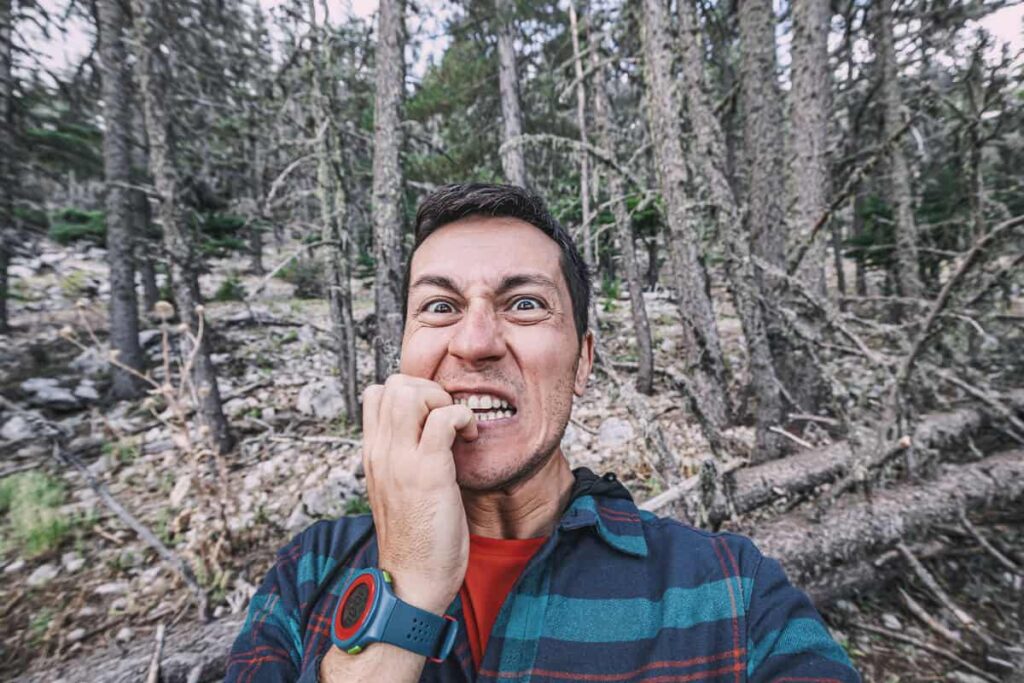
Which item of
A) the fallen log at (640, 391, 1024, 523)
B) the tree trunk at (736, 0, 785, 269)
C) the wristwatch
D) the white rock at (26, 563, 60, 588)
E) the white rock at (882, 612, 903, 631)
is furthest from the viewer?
the tree trunk at (736, 0, 785, 269)

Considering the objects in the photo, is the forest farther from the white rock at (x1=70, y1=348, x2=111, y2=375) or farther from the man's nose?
the man's nose

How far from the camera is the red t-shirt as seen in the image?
1578 millimetres

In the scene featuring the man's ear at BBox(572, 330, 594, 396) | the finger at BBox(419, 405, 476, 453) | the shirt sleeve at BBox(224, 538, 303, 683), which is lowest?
the shirt sleeve at BBox(224, 538, 303, 683)


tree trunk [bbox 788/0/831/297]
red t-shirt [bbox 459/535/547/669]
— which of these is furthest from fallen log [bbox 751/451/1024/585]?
tree trunk [bbox 788/0/831/297]

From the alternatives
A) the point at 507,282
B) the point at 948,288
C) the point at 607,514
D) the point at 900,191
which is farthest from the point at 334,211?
the point at 900,191

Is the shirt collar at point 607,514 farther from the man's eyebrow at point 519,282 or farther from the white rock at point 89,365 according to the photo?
the white rock at point 89,365

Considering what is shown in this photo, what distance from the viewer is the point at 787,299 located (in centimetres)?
525

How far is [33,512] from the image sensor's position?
200 inches

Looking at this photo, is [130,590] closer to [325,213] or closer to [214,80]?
[325,213]

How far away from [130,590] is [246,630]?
3856 millimetres

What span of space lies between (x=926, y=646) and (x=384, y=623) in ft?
11.5

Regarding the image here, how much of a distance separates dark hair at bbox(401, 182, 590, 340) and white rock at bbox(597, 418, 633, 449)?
465cm

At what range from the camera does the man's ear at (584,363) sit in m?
1.92

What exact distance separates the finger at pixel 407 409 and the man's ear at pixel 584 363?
68 centimetres
